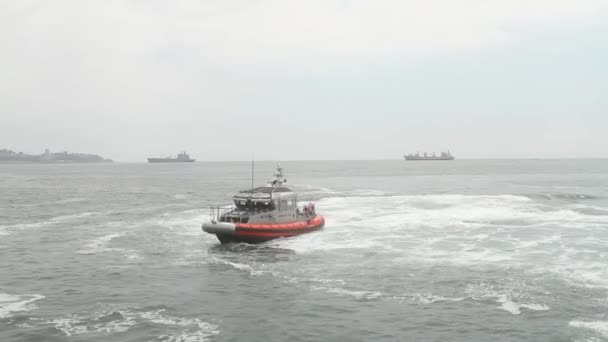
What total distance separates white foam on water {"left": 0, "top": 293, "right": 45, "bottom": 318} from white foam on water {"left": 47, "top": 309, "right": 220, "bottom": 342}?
8.80 feet

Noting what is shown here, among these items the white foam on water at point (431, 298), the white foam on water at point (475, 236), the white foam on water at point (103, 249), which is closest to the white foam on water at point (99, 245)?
the white foam on water at point (103, 249)

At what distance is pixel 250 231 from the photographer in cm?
3994

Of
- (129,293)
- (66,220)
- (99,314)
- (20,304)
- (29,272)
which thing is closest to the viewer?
(99,314)

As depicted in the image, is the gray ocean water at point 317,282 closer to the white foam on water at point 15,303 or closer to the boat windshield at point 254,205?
the white foam on water at point 15,303

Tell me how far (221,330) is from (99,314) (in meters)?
5.84

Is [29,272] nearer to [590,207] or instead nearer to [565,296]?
[565,296]

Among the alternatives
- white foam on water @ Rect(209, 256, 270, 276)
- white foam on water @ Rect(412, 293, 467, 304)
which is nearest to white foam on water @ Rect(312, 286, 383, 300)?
white foam on water @ Rect(412, 293, 467, 304)

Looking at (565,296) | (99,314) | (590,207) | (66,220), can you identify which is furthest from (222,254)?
(590,207)

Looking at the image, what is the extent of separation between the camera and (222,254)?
37.0 m

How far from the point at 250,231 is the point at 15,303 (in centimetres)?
1785

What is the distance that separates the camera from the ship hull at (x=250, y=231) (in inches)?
1538

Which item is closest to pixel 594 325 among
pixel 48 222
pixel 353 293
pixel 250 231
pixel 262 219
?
pixel 353 293

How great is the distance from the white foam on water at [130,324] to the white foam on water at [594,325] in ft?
47.6

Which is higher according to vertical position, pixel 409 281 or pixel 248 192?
pixel 248 192
